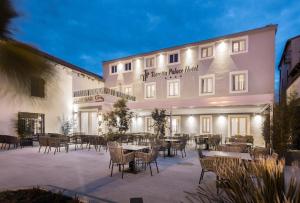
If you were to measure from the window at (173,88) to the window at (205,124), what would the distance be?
2.80m

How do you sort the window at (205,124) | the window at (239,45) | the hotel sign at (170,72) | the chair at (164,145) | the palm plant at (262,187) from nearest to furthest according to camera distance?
→ 1. the palm plant at (262,187)
2. the chair at (164,145)
3. the window at (239,45)
4. the hotel sign at (170,72)
5. the window at (205,124)

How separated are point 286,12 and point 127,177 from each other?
308 feet

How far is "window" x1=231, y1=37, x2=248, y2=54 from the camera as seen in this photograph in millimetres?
13617

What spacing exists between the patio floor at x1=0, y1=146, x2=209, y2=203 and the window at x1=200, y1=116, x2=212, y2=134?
8.63 meters

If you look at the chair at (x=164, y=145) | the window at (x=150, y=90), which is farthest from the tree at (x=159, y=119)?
the window at (x=150, y=90)

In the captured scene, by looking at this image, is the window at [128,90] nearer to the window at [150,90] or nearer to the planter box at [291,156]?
the window at [150,90]

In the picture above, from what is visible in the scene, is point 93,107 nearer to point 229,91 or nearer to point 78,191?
point 229,91

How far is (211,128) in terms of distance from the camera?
51.3ft

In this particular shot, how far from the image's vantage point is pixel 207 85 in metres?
15.0

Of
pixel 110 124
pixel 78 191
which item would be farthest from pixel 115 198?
pixel 110 124

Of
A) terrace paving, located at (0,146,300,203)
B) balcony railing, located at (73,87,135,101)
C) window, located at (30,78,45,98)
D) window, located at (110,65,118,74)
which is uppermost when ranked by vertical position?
window, located at (110,65,118,74)

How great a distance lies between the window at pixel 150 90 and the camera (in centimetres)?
1700

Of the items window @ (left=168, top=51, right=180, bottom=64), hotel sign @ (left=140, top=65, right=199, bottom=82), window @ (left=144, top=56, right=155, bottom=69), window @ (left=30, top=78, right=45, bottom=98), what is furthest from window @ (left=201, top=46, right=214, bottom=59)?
window @ (left=30, top=78, right=45, bottom=98)

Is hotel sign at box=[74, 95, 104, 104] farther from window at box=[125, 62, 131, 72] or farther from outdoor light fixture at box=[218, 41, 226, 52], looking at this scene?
outdoor light fixture at box=[218, 41, 226, 52]
